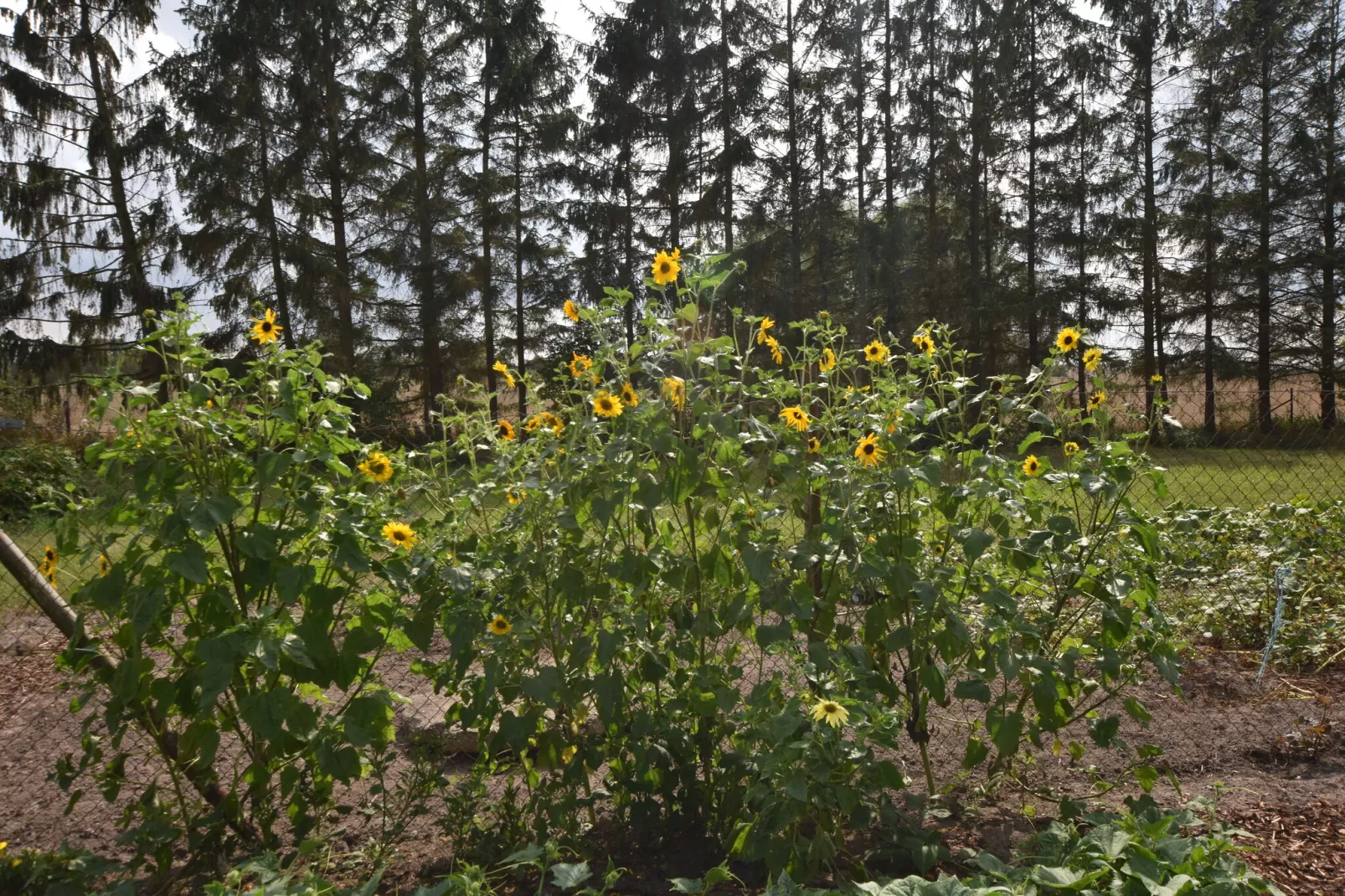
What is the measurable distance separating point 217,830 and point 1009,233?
2036cm

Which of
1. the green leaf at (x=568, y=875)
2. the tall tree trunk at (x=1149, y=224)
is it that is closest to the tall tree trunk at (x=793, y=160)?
the tall tree trunk at (x=1149, y=224)

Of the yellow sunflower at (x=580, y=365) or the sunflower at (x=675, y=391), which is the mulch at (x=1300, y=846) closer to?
the sunflower at (x=675, y=391)

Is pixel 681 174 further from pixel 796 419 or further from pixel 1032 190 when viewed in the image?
pixel 796 419

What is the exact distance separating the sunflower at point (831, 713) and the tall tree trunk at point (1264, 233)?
1984 centimetres

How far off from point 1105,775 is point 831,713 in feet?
4.84

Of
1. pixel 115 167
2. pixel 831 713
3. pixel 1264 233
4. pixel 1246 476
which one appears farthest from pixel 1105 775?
pixel 1264 233

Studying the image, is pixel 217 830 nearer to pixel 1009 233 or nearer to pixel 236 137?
pixel 236 137

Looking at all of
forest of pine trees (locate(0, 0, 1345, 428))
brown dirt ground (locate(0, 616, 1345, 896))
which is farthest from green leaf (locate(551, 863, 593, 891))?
forest of pine trees (locate(0, 0, 1345, 428))

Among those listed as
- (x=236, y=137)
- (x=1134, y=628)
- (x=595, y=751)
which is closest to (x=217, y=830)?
(x=595, y=751)

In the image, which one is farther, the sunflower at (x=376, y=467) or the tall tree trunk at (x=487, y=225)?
the tall tree trunk at (x=487, y=225)

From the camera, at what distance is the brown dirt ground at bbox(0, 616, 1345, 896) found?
6.88ft

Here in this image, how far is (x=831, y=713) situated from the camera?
1.53m

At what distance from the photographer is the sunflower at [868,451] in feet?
6.37

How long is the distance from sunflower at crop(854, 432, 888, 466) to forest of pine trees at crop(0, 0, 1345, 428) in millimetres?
12781
